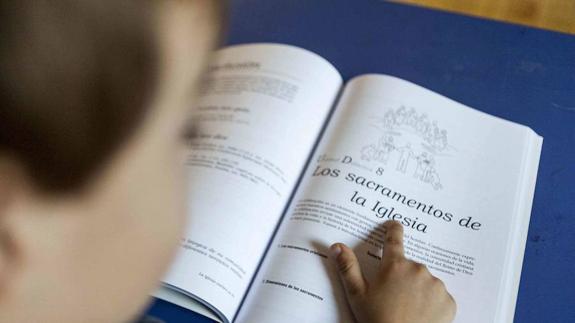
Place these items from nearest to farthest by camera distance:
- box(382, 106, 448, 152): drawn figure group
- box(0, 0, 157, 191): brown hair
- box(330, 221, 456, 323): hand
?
box(0, 0, 157, 191): brown hair → box(330, 221, 456, 323): hand → box(382, 106, 448, 152): drawn figure group

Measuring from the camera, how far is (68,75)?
A: 0.25m

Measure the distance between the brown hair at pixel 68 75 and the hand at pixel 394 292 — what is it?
0.32 metres

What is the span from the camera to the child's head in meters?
0.24

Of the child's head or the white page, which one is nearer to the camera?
the child's head

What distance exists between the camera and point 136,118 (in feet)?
0.91

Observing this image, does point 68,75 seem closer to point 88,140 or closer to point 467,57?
point 88,140

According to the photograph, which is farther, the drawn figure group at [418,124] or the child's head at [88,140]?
the drawn figure group at [418,124]

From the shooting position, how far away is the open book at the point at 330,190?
1.84 feet

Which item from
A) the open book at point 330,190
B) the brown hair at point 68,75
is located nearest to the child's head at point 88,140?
the brown hair at point 68,75

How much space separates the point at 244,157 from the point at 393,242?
156 millimetres

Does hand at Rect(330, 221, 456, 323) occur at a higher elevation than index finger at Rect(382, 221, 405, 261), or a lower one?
lower

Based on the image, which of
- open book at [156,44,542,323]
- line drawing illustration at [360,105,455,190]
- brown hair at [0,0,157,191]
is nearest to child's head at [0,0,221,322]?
brown hair at [0,0,157,191]

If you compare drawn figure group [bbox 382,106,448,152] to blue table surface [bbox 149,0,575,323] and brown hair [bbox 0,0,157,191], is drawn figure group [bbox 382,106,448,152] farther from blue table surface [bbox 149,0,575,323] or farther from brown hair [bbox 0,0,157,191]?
brown hair [bbox 0,0,157,191]

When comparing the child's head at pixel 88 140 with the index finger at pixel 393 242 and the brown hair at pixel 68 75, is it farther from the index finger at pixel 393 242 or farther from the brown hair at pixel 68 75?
the index finger at pixel 393 242
